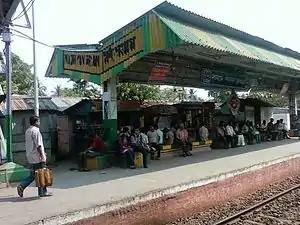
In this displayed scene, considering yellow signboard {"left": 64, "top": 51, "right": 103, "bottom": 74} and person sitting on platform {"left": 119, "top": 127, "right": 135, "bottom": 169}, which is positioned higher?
yellow signboard {"left": 64, "top": 51, "right": 103, "bottom": 74}

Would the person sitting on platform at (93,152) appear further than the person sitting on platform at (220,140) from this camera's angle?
No

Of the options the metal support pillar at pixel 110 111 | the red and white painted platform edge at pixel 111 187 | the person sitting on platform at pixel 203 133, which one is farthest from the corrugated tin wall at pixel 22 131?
the person sitting on platform at pixel 203 133

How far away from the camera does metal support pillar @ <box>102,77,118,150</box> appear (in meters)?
12.3

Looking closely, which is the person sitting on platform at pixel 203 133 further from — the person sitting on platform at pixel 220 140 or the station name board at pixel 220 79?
the station name board at pixel 220 79

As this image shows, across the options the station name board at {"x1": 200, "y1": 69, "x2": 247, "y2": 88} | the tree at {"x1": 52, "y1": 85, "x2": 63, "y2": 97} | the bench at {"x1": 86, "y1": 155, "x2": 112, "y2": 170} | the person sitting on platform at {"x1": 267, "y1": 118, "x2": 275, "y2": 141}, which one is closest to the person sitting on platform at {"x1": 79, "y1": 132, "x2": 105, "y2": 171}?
the bench at {"x1": 86, "y1": 155, "x2": 112, "y2": 170}

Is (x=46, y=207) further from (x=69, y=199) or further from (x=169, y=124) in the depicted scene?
(x=169, y=124)

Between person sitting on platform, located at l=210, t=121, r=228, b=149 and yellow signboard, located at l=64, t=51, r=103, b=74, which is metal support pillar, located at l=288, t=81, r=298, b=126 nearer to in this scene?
person sitting on platform, located at l=210, t=121, r=228, b=149

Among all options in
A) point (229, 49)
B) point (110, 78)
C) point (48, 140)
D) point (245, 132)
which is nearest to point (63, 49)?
point (110, 78)

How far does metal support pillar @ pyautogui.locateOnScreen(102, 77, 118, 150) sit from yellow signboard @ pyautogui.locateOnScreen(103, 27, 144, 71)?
2.50 ft

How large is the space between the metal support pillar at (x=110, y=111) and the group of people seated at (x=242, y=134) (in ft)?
21.3

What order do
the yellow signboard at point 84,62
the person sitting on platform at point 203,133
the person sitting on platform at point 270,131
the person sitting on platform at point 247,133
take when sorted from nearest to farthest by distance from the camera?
the yellow signboard at point 84,62 → the person sitting on platform at point 203,133 → the person sitting on platform at point 247,133 → the person sitting on platform at point 270,131

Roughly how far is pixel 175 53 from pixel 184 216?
6.44 m

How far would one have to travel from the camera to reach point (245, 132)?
19203 mm

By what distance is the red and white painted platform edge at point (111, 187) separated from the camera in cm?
608
